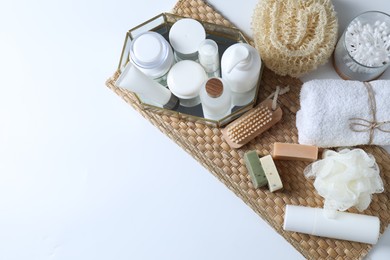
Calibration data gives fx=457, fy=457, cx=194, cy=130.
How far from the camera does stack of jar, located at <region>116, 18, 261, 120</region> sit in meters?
0.60

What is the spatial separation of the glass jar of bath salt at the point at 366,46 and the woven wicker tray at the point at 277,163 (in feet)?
0.27

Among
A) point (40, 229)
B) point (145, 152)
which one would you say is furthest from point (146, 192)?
point (40, 229)

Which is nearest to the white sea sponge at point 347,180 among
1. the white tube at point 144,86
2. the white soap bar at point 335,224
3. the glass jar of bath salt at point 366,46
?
the white soap bar at point 335,224

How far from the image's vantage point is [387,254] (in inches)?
26.2

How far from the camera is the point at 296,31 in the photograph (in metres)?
0.63

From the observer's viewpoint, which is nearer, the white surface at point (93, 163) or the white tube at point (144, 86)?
the white tube at point (144, 86)

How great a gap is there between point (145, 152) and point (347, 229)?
1.04ft

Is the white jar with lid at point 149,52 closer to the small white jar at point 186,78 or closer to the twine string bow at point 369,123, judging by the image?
the small white jar at point 186,78

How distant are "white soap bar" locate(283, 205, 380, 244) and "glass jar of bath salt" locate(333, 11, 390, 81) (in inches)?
8.1

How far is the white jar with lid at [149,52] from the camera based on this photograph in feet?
2.02

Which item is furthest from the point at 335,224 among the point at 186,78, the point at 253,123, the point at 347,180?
the point at 186,78

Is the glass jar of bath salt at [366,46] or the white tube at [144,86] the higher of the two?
the white tube at [144,86]

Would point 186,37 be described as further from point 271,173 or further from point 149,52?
point 271,173

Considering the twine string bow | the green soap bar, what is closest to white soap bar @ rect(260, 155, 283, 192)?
the green soap bar
